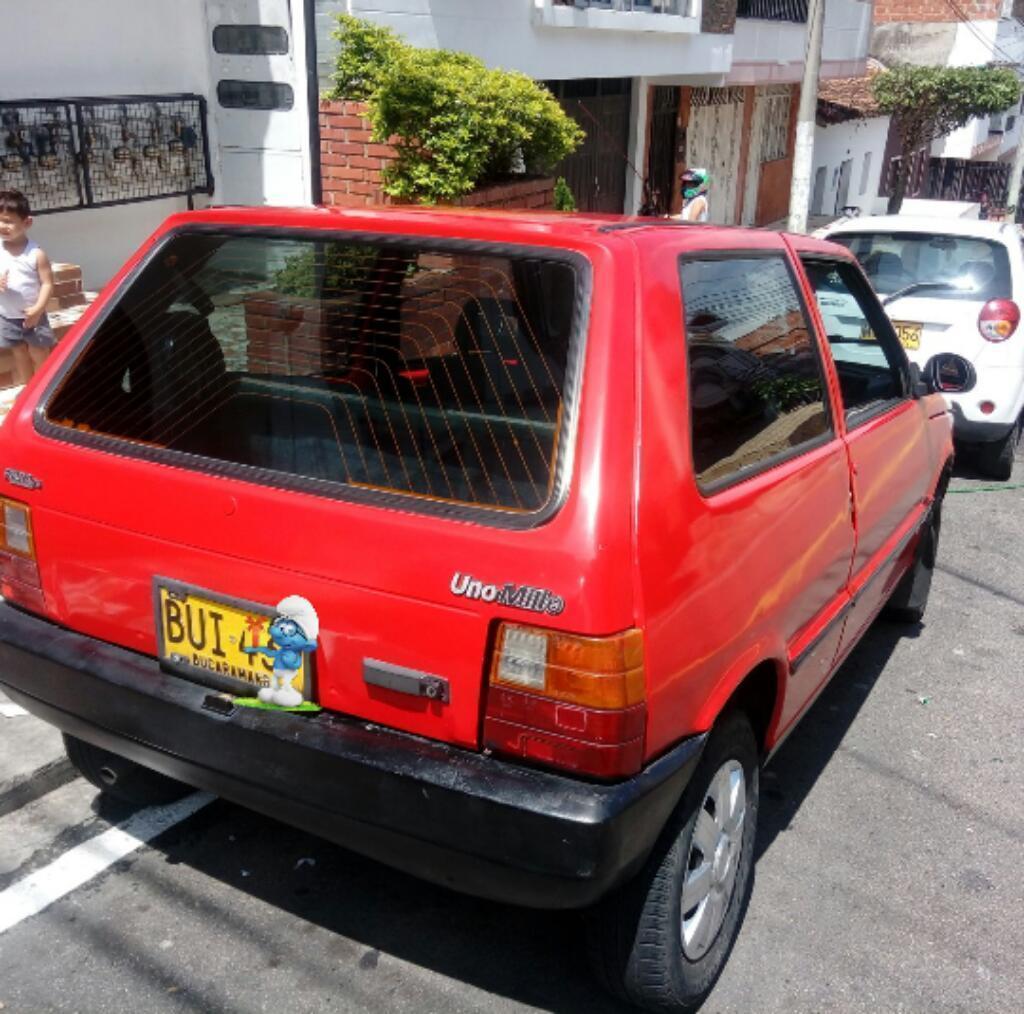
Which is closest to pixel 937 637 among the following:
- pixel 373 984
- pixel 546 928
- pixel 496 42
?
pixel 546 928

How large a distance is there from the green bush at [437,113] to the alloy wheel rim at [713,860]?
215 inches

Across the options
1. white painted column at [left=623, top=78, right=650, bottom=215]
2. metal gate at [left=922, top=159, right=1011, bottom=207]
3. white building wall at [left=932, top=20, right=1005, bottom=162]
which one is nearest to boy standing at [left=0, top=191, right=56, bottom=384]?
white painted column at [left=623, top=78, right=650, bottom=215]

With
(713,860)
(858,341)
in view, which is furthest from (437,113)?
(713,860)

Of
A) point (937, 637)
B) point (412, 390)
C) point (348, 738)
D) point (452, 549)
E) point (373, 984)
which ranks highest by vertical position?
point (412, 390)

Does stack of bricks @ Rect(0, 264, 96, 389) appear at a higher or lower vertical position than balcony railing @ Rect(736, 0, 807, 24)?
lower

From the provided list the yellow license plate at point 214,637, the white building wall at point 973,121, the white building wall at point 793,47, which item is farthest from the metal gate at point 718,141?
the yellow license plate at point 214,637

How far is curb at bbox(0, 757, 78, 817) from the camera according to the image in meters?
3.44

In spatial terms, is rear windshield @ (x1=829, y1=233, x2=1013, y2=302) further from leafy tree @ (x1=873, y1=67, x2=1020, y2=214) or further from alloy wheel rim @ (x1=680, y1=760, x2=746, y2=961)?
leafy tree @ (x1=873, y1=67, x2=1020, y2=214)

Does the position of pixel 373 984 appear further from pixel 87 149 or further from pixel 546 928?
pixel 87 149

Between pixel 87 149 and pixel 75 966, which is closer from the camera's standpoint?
pixel 75 966

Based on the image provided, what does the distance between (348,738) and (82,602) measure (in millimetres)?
833

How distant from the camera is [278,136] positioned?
8625 millimetres

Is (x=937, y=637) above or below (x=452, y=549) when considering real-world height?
below

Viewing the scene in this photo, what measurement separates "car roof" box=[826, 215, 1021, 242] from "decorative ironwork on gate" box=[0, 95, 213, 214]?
4849 mm
